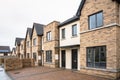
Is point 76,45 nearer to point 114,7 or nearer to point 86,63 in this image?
point 86,63

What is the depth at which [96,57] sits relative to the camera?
11.8 m

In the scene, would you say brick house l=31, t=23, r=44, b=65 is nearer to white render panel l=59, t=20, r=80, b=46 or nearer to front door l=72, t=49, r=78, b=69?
white render panel l=59, t=20, r=80, b=46

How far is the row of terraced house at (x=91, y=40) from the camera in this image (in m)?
10.5

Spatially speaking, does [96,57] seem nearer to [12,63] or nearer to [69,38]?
[69,38]

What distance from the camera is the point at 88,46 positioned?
41.7 ft

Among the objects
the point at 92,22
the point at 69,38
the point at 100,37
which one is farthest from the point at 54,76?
the point at 92,22

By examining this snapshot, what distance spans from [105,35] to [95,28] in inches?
53.0

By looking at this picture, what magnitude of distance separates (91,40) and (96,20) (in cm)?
202

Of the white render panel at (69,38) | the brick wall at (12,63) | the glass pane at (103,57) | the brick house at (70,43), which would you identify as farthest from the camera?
the brick wall at (12,63)

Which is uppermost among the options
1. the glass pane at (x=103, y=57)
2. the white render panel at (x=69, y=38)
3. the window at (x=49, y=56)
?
the white render panel at (x=69, y=38)

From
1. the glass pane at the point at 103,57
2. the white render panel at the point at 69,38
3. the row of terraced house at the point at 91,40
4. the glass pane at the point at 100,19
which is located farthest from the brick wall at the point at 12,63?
the glass pane at the point at 100,19

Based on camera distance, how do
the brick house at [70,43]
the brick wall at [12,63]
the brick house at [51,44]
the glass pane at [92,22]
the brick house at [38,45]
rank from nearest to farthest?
the glass pane at [92,22]
the brick house at [70,43]
the brick house at [51,44]
the brick wall at [12,63]
the brick house at [38,45]

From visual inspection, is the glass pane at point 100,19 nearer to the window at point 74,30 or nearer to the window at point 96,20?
the window at point 96,20

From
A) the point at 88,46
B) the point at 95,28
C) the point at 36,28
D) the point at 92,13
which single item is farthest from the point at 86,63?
the point at 36,28
